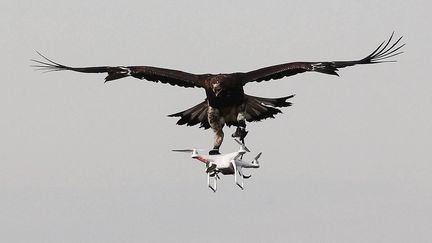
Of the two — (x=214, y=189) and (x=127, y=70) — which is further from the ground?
(x=127, y=70)

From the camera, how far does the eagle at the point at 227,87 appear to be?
5722 cm

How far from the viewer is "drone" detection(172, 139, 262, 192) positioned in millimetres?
54469

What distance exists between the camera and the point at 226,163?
54.5 metres

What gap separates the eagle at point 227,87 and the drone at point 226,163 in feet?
4.89

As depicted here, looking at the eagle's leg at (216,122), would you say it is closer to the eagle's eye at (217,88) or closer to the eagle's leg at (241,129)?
the eagle's leg at (241,129)

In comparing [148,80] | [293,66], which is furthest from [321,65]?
[148,80]

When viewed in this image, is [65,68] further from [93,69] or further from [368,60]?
[368,60]

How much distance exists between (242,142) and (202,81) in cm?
252

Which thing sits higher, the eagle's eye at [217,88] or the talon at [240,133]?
the eagle's eye at [217,88]

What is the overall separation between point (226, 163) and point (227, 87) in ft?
11.0

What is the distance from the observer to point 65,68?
6028 cm

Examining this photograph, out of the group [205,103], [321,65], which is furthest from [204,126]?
[321,65]

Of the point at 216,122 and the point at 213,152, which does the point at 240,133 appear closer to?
the point at 213,152

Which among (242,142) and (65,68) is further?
(65,68)
